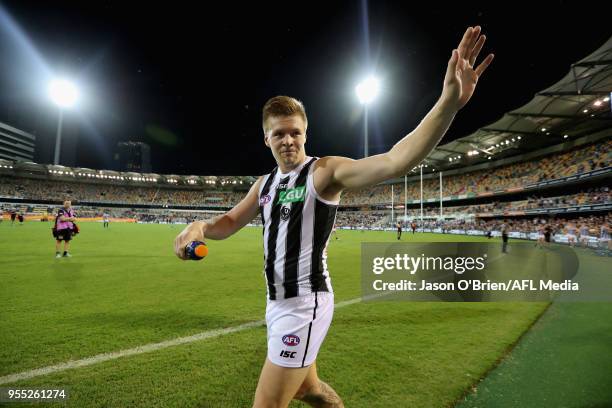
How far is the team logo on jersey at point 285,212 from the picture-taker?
6.25 ft

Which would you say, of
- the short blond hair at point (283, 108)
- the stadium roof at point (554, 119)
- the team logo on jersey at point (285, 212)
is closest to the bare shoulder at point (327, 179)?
the team logo on jersey at point (285, 212)

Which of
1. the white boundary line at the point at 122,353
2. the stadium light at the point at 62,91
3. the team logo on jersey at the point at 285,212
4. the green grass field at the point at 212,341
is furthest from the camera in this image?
the stadium light at the point at 62,91

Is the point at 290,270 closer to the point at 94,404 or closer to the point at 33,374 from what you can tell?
the point at 94,404

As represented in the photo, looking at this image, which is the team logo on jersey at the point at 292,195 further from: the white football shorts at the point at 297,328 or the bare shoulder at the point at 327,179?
the white football shorts at the point at 297,328

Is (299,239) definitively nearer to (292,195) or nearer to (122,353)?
(292,195)

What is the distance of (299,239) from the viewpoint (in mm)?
1854

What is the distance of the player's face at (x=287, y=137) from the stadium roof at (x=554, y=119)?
2848 cm

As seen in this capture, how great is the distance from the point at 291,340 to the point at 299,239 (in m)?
0.60

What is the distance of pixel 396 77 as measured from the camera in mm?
37500

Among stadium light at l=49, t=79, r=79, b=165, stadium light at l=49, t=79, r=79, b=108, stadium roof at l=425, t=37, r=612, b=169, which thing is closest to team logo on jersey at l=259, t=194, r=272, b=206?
stadium roof at l=425, t=37, r=612, b=169

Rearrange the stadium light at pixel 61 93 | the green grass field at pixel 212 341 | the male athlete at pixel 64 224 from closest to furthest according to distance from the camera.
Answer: the green grass field at pixel 212 341, the male athlete at pixel 64 224, the stadium light at pixel 61 93

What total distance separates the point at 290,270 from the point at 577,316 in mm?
6724

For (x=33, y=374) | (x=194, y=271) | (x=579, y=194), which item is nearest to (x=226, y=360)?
(x=33, y=374)

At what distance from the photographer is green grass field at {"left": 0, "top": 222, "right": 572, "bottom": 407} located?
9.64 ft
